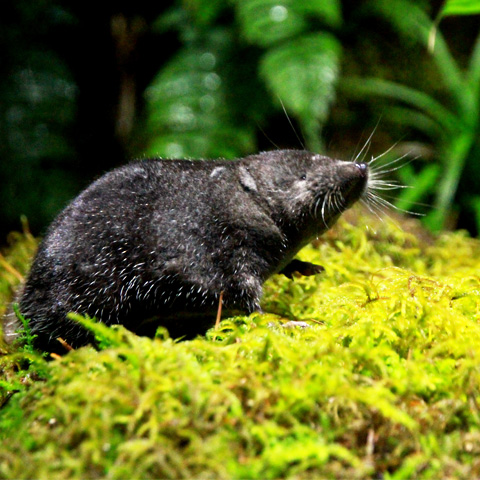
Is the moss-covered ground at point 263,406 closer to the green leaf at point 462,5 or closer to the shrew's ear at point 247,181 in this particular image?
the shrew's ear at point 247,181

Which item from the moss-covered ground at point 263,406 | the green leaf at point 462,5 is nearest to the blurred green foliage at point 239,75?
the green leaf at point 462,5

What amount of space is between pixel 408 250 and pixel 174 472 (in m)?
2.92

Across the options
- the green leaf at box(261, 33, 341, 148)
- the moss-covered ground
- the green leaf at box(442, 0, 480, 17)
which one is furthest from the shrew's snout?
the green leaf at box(261, 33, 341, 148)

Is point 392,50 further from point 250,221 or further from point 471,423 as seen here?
point 471,423

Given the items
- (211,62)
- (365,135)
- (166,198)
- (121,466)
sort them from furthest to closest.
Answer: (365,135) → (211,62) → (166,198) → (121,466)

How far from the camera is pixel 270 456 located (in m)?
1.75

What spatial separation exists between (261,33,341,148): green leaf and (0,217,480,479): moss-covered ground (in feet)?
10.6

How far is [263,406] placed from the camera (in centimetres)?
196

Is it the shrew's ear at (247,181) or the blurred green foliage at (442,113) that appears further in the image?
the blurred green foliage at (442,113)

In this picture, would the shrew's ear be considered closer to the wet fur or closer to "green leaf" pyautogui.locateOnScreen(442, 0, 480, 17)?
the wet fur

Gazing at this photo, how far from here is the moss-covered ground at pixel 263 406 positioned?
1.76m

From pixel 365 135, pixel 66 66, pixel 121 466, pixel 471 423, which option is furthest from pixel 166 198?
pixel 66 66

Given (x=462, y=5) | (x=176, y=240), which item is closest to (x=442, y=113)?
(x=462, y=5)

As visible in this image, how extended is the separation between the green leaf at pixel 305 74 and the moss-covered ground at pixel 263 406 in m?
3.23
